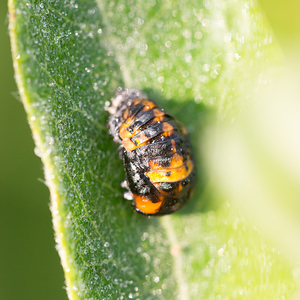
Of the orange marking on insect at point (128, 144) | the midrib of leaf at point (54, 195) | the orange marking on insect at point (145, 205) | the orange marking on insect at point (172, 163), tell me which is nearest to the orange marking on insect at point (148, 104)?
the orange marking on insect at point (128, 144)

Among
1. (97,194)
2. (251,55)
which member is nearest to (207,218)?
(97,194)

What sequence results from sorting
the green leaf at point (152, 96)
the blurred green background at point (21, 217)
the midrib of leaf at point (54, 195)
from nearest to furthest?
the midrib of leaf at point (54, 195)
the green leaf at point (152, 96)
the blurred green background at point (21, 217)

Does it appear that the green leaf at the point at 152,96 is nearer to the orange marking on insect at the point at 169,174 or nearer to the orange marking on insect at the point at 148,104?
the orange marking on insect at the point at 148,104

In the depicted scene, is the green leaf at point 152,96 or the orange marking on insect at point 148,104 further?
the orange marking on insect at point 148,104

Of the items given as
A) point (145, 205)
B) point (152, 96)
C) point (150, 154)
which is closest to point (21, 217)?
point (145, 205)

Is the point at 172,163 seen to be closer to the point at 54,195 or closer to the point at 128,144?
the point at 128,144

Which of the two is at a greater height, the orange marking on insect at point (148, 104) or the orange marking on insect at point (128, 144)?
the orange marking on insect at point (148, 104)
